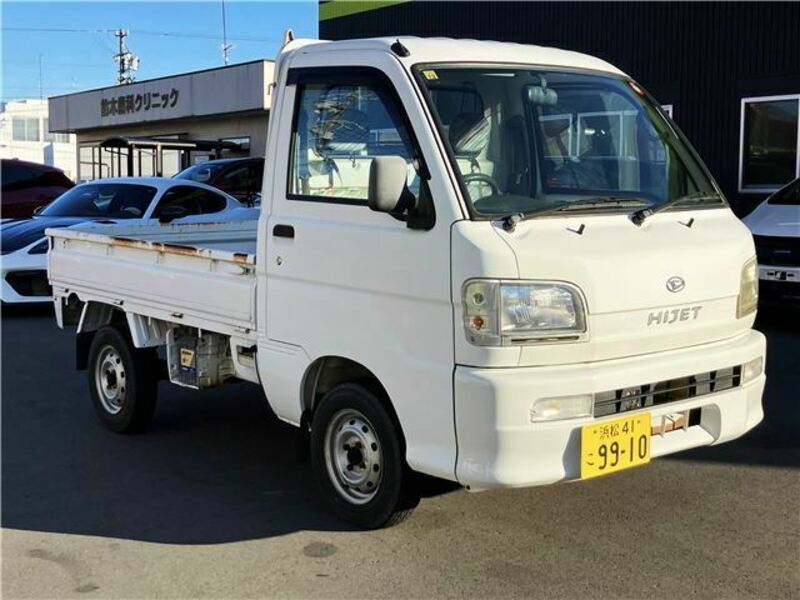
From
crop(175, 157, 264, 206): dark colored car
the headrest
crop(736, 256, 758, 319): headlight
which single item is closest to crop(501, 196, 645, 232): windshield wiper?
the headrest

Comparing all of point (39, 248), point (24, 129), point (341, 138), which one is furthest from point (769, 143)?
point (24, 129)

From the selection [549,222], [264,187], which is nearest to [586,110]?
[549,222]

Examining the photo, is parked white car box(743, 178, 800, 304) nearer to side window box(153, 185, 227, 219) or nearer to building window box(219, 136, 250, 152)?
side window box(153, 185, 227, 219)

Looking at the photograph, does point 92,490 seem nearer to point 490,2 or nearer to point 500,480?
point 500,480

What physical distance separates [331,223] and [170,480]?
1941mm

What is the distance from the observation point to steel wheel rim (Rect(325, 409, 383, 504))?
416 cm

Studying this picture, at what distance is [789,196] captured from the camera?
410 inches

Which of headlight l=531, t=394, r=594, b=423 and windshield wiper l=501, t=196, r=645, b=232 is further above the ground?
windshield wiper l=501, t=196, r=645, b=232

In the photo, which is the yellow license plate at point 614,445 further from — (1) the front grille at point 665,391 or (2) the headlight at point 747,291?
(2) the headlight at point 747,291

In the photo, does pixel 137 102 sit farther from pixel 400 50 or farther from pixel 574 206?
pixel 574 206

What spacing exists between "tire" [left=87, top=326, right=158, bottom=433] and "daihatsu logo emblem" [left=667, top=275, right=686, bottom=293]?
351 centimetres

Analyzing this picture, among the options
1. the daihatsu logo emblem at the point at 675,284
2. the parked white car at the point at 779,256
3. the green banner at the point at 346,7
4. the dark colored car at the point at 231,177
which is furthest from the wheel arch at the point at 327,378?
the green banner at the point at 346,7

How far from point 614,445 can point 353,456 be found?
50.4 inches

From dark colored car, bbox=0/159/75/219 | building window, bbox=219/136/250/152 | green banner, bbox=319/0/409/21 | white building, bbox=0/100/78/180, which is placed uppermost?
white building, bbox=0/100/78/180
